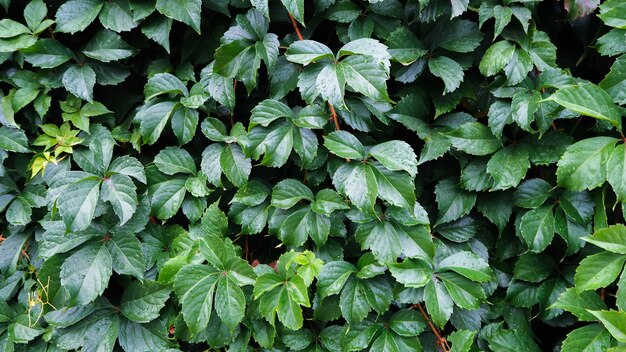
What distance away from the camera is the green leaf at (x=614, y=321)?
3.88 feet

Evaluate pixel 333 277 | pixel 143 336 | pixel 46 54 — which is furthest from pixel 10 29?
pixel 333 277

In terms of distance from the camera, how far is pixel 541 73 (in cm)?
144

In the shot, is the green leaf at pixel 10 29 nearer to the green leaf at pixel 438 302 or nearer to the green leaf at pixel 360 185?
the green leaf at pixel 360 185

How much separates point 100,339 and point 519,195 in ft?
4.24

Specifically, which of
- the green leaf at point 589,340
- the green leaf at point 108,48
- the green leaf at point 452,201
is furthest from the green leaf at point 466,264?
the green leaf at point 108,48

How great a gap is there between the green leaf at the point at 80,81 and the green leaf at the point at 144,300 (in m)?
0.60

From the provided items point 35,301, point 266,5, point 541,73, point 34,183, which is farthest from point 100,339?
point 541,73

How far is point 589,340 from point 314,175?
0.82 m

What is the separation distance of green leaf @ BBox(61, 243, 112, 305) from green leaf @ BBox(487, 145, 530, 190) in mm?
1108

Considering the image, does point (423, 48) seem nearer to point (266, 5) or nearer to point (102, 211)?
point (266, 5)

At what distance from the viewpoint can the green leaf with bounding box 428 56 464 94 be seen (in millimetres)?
1441

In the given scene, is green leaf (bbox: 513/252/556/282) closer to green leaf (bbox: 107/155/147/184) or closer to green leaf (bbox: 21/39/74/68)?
green leaf (bbox: 107/155/147/184)

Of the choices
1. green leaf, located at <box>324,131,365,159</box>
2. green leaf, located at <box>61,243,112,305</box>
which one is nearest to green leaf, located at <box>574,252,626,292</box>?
green leaf, located at <box>324,131,365,159</box>

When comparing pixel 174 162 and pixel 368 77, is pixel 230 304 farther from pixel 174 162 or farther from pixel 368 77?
pixel 368 77
